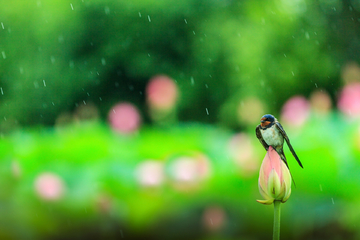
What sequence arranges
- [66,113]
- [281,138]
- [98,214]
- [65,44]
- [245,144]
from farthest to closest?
[66,113] < [65,44] < [245,144] < [98,214] < [281,138]

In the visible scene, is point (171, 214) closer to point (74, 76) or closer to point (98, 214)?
point (98, 214)

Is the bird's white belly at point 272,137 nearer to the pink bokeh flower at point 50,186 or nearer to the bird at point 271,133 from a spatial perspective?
the bird at point 271,133

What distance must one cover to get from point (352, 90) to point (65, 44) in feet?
8.97

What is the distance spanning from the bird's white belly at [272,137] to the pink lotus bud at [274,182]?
0.26 m

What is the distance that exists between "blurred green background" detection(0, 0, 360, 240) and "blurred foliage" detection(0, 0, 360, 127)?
0.01 m

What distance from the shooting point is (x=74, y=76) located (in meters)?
3.76

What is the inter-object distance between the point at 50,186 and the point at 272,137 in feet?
3.01

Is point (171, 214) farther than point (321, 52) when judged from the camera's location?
No

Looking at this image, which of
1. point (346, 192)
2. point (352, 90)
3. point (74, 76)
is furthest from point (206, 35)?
point (346, 192)

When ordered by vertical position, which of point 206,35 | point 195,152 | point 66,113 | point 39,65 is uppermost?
point 206,35

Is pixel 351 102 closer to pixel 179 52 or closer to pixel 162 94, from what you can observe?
pixel 162 94

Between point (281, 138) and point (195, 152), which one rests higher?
point (195, 152)

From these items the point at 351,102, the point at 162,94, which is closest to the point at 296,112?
the point at 351,102

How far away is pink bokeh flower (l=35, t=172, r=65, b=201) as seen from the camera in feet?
4.92
